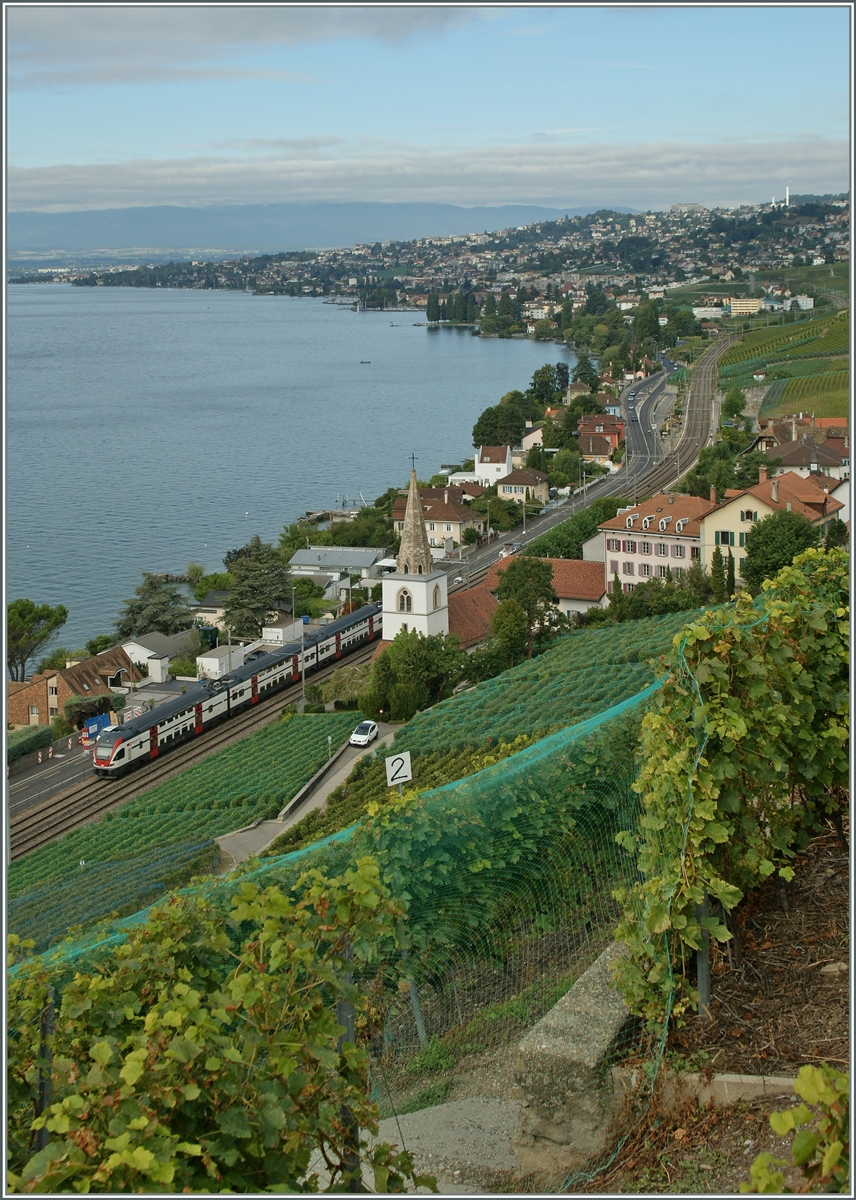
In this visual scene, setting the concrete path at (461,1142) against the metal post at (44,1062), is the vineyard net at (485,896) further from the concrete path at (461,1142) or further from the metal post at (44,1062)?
the metal post at (44,1062)

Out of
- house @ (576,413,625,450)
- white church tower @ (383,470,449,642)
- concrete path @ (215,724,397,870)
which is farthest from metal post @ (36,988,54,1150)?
house @ (576,413,625,450)

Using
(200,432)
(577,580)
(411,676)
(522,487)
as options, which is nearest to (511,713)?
(411,676)

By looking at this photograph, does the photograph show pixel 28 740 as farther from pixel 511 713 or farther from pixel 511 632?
pixel 511 713

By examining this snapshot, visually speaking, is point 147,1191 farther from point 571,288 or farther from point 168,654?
point 571,288

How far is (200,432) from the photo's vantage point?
67.9 metres

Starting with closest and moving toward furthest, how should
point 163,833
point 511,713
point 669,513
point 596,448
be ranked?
point 511,713, point 163,833, point 669,513, point 596,448

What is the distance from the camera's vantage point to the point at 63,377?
322 ft

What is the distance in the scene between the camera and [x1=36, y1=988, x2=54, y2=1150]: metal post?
2.91 metres

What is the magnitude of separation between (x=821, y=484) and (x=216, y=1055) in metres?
27.2

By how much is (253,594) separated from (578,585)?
9.27 m

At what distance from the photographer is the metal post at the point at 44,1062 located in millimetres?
2914

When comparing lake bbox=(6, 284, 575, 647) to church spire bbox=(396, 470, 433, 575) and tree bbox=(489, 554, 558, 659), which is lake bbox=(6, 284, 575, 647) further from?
tree bbox=(489, 554, 558, 659)

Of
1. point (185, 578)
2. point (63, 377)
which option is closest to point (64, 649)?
point (185, 578)

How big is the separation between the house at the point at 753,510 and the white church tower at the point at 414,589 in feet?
18.8
